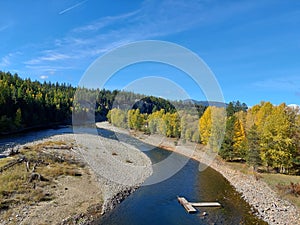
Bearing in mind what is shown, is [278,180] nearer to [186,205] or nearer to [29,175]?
[186,205]

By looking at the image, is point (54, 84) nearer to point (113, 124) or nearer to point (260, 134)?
point (113, 124)

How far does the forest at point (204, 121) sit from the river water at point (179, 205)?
8.23 metres

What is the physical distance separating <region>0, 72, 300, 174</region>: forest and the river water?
823cm

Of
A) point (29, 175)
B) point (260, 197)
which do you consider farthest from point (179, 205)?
point (29, 175)

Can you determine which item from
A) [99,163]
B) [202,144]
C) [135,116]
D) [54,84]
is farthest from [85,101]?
[99,163]

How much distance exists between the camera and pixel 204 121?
177 ft

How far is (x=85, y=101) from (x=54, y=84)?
38246 mm

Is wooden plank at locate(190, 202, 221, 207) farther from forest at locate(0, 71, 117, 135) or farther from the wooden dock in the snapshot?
forest at locate(0, 71, 117, 135)

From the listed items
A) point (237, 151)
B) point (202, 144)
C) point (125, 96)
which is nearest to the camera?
point (237, 151)

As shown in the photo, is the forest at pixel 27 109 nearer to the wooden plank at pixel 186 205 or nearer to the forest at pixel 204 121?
the forest at pixel 204 121

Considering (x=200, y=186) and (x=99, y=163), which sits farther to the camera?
(x=99, y=163)

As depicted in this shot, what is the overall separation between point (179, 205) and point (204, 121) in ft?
104

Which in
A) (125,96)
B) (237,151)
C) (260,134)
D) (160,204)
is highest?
(125,96)

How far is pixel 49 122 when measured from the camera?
9494 centimetres
